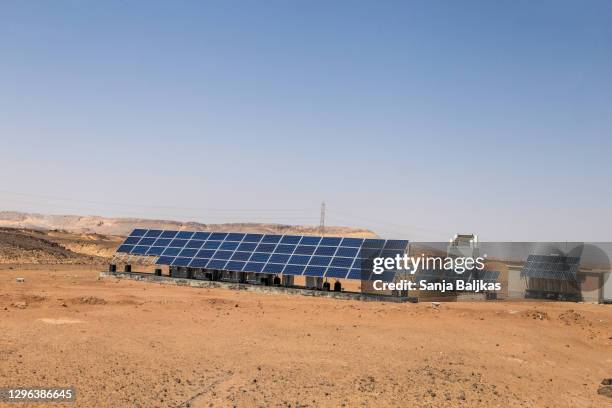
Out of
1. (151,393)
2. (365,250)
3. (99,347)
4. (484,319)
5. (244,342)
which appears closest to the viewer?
(151,393)

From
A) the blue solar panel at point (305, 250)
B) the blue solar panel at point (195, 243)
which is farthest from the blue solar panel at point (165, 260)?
the blue solar panel at point (305, 250)

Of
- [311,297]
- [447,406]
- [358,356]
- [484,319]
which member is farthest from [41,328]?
[484,319]

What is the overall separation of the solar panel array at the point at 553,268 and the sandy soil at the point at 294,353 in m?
17.2

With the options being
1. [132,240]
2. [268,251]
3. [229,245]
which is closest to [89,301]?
[268,251]

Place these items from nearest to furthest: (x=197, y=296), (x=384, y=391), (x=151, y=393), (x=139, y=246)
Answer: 1. (x=151, y=393)
2. (x=384, y=391)
3. (x=197, y=296)
4. (x=139, y=246)

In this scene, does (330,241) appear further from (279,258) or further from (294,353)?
(294,353)

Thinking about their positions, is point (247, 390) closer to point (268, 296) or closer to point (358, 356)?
point (358, 356)

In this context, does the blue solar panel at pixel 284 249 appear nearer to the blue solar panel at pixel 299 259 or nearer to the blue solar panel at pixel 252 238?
the blue solar panel at pixel 299 259

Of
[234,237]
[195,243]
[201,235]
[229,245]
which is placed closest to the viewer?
A: [229,245]

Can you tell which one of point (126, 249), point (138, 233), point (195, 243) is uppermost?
point (138, 233)

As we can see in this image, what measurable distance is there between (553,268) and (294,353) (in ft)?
121

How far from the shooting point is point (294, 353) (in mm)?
18625

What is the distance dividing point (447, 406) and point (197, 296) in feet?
Answer: 72.0

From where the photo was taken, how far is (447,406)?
1398 centimetres
